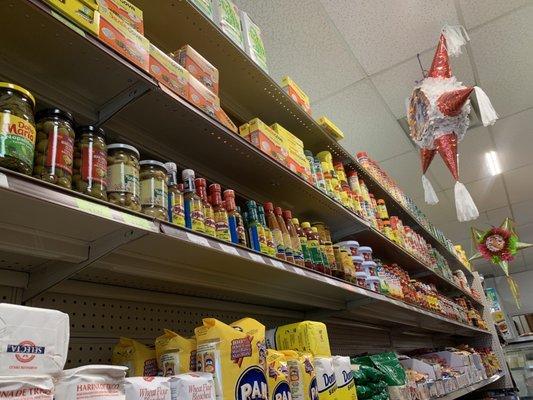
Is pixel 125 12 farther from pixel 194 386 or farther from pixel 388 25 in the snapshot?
pixel 388 25

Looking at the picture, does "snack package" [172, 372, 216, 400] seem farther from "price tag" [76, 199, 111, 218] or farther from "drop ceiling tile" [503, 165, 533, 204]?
"drop ceiling tile" [503, 165, 533, 204]

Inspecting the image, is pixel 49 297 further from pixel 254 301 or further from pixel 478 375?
pixel 478 375

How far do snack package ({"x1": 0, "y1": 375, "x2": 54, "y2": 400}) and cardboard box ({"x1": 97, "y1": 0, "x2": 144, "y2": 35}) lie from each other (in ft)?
3.23

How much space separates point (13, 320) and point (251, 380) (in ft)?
2.23

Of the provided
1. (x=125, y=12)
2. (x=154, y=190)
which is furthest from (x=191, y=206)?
(x=125, y=12)

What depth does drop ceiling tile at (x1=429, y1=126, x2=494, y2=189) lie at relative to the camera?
4457 mm

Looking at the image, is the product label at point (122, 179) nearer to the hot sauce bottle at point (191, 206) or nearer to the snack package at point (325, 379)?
the hot sauce bottle at point (191, 206)

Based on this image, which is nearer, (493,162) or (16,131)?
(16,131)

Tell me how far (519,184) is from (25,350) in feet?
21.5

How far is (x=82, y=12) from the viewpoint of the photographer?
1038 millimetres

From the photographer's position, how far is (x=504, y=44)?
10.4 ft

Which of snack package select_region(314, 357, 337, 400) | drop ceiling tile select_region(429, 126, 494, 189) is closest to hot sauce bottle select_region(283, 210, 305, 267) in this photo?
snack package select_region(314, 357, 337, 400)

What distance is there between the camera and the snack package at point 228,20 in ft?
5.82

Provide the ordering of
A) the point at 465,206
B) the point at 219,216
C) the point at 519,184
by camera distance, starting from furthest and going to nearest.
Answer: the point at 519,184, the point at 465,206, the point at 219,216
